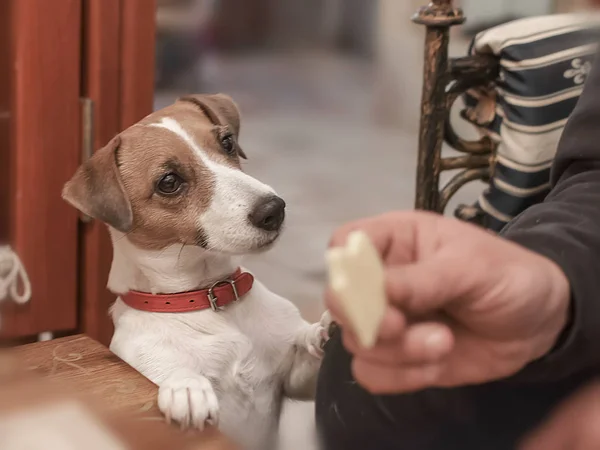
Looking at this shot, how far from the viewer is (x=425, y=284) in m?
0.41

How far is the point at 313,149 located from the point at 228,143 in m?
0.79

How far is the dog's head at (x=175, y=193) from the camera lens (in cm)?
102

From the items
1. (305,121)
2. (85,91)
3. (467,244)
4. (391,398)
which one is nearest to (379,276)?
(467,244)

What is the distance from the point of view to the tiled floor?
1.61 m

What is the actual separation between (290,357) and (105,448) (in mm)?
540

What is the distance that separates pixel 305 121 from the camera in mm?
1861

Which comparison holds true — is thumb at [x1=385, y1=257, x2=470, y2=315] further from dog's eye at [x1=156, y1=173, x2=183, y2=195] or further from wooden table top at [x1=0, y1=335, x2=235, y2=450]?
dog's eye at [x1=156, y1=173, x2=183, y2=195]

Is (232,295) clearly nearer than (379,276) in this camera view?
No

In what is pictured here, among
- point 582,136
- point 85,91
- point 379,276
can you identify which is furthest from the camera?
point 85,91

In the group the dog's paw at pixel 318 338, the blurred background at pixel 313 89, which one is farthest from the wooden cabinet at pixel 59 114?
the dog's paw at pixel 318 338

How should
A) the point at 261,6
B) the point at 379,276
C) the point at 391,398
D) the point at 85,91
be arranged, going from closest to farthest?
the point at 379,276
the point at 391,398
the point at 85,91
the point at 261,6

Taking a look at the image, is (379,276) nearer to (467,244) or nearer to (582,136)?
(467,244)

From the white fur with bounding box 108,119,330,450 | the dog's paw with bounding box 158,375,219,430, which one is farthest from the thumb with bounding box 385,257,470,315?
the white fur with bounding box 108,119,330,450

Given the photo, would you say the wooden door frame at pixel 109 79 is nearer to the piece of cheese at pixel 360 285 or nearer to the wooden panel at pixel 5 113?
the wooden panel at pixel 5 113
